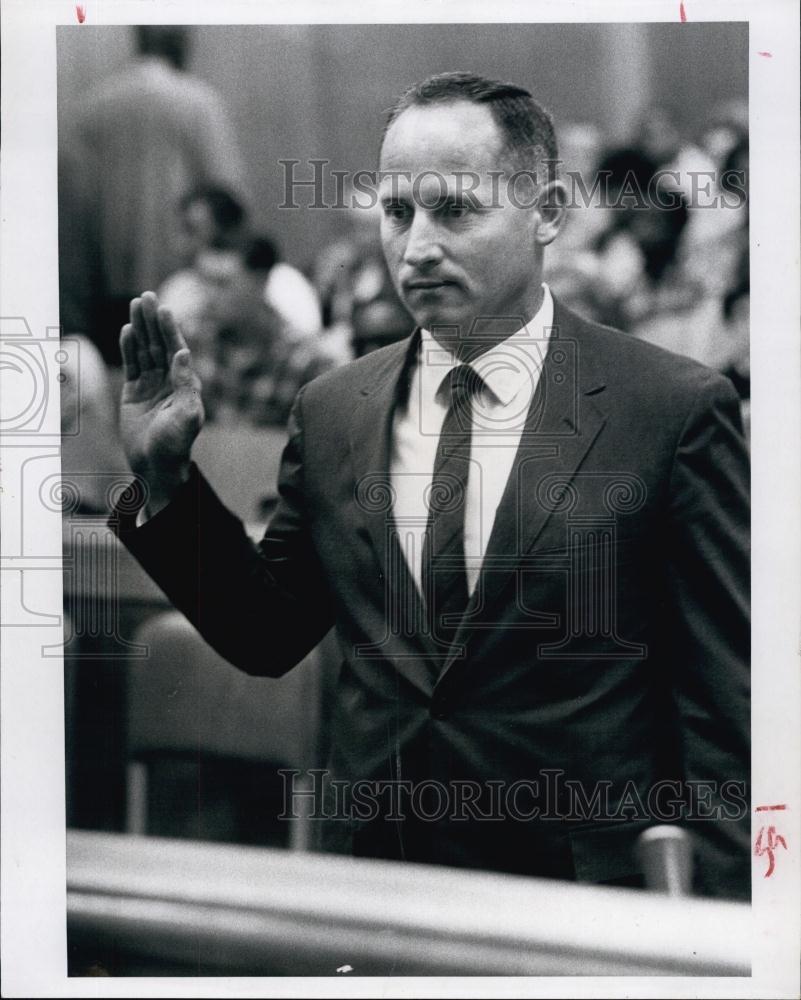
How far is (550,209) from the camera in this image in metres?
3.87

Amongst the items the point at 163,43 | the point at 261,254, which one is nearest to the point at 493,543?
the point at 261,254

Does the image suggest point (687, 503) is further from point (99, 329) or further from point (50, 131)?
point (50, 131)

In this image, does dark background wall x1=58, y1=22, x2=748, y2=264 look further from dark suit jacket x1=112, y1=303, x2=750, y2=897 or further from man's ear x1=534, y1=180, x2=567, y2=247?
dark suit jacket x1=112, y1=303, x2=750, y2=897

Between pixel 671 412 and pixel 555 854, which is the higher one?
pixel 671 412

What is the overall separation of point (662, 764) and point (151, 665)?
143 centimetres

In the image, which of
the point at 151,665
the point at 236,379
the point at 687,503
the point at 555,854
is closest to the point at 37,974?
the point at 151,665

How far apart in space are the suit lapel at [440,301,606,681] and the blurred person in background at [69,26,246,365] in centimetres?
99

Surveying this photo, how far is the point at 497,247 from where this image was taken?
3.87 meters

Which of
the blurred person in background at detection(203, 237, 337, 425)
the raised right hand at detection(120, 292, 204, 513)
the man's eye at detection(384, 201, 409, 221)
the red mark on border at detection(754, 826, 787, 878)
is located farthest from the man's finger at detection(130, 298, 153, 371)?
the red mark on border at detection(754, 826, 787, 878)

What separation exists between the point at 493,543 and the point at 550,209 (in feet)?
2.99

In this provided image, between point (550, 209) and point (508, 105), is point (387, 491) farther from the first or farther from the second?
point (508, 105)

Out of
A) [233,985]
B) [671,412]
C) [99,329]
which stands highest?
[99,329]

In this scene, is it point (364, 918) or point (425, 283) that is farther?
point (364, 918)

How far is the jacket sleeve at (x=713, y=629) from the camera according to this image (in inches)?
153
